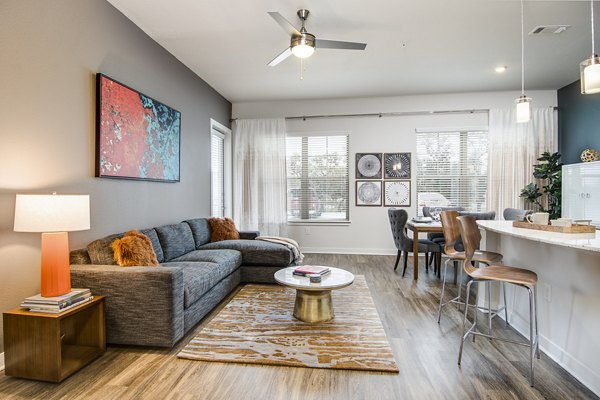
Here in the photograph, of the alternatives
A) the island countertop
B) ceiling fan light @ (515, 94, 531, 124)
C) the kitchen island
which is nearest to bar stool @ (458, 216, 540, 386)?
the kitchen island

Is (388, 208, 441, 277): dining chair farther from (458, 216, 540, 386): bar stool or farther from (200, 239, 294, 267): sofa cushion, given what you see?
(458, 216, 540, 386): bar stool

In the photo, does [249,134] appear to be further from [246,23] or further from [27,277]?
[27,277]

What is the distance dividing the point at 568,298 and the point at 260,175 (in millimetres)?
4992

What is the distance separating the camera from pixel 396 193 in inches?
236

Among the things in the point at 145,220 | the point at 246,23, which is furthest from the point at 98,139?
the point at 246,23

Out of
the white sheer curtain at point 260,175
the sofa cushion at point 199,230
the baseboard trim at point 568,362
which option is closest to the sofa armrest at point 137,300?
the sofa cushion at point 199,230

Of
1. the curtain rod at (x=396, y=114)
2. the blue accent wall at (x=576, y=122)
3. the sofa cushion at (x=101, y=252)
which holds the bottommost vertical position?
the sofa cushion at (x=101, y=252)

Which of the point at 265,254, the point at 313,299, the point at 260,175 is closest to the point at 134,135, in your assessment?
the point at 265,254

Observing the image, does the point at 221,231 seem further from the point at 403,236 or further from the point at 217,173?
the point at 403,236

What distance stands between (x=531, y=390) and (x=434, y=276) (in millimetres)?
2683

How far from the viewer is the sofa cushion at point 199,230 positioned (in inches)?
168

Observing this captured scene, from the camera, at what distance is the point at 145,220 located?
141 inches

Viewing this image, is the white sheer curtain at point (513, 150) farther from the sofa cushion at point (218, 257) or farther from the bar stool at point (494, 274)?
the sofa cushion at point (218, 257)

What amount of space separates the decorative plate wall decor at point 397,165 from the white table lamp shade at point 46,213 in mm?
5050
